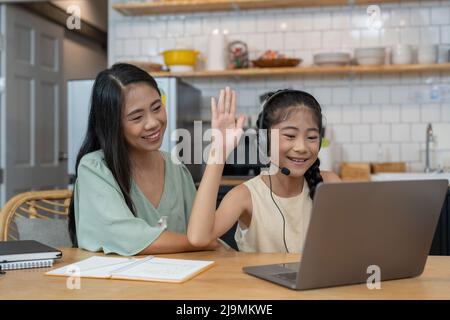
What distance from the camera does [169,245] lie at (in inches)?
64.5

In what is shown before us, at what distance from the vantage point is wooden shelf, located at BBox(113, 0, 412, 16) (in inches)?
164

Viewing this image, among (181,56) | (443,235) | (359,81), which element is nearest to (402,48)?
(359,81)

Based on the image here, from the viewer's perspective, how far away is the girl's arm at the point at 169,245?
163 centimetres

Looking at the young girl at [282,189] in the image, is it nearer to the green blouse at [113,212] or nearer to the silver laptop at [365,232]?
the green blouse at [113,212]

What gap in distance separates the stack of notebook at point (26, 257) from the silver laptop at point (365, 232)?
529mm

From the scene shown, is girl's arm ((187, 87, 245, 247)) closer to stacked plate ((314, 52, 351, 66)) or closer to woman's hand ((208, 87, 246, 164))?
woman's hand ((208, 87, 246, 164))

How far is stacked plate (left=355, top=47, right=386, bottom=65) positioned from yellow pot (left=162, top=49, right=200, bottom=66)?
3.75 feet

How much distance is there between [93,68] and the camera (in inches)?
252

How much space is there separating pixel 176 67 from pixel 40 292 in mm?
3249

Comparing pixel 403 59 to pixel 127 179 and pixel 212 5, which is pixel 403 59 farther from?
pixel 127 179

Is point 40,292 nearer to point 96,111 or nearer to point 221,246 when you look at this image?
point 221,246

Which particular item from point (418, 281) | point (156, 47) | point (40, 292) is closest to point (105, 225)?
point (40, 292)

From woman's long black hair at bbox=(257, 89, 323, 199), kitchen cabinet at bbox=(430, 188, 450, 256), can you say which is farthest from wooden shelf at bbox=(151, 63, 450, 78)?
woman's long black hair at bbox=(257, 89, 323, 199)

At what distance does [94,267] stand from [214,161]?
0.40 metres
